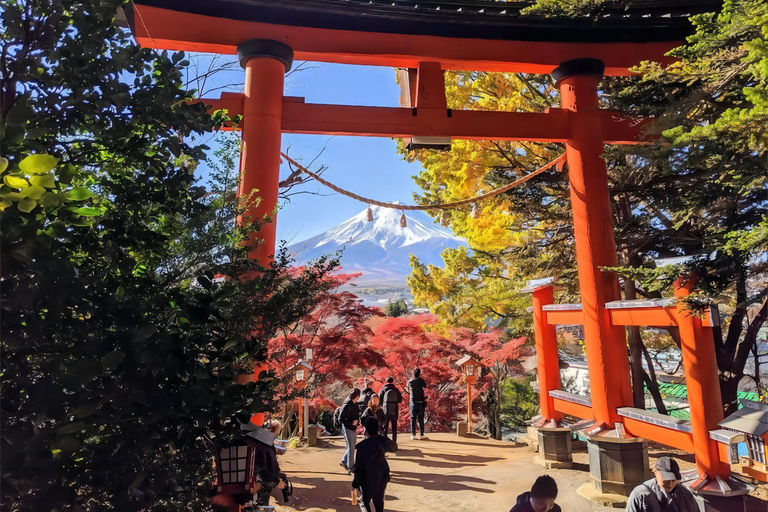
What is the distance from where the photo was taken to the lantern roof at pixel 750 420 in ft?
12.5

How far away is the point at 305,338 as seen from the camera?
9.41 m

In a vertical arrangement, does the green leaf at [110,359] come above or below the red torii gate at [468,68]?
below

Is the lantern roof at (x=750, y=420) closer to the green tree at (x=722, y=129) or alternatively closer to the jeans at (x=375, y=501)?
the green tree at (x=722, y=129)

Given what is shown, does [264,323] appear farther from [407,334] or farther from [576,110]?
[407,334]

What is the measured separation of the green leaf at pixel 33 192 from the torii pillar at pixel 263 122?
12.9 ft

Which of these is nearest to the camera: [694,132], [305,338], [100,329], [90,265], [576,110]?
[100,329]

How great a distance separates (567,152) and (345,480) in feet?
17.7

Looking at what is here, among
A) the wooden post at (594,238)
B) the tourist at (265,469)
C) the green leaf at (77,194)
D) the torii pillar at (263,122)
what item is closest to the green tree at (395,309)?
the wooden post at (594,238)

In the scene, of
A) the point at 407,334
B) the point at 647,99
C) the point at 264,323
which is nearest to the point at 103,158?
the point at 264,323

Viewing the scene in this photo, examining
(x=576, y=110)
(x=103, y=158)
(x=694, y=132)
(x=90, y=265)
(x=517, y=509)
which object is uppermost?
A: (x=576, y=110)

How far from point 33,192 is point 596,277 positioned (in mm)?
5992

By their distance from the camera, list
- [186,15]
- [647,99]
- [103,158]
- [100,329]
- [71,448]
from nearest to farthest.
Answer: [71,448], [100,329], [103,158], [647,99], [186,15]

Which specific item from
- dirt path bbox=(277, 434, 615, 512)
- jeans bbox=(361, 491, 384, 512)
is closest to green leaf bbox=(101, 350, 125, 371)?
jeans bbox=(361, 491, 384, 512)

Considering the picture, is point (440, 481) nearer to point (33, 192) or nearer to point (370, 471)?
point (370, 471)
